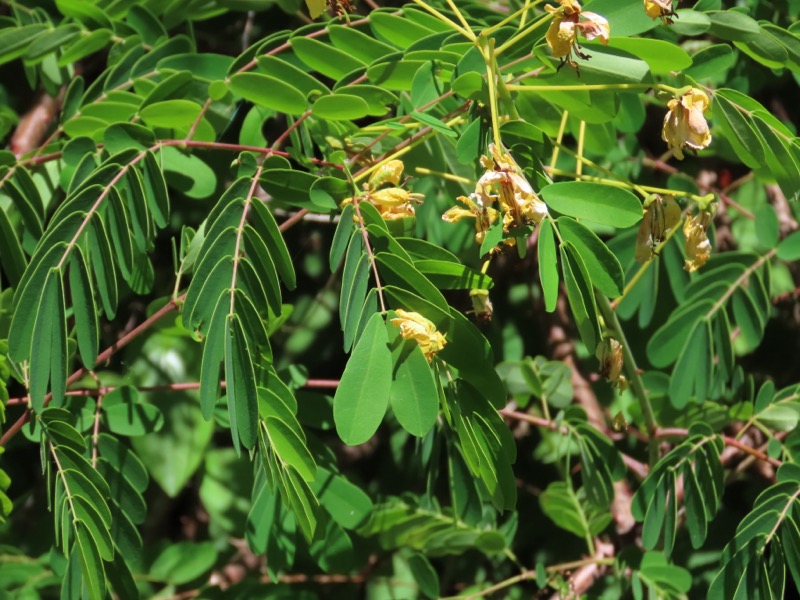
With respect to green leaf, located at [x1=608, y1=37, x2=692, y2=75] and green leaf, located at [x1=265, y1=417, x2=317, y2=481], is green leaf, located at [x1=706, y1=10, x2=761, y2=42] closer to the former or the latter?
green leaf, located at [x1=608, y1=37, x2=692, y2=75]

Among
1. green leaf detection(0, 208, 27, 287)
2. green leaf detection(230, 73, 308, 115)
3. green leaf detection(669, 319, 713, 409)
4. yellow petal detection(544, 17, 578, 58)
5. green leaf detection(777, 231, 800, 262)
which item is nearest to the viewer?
yellow petal detection(544, 17, 578, 58)

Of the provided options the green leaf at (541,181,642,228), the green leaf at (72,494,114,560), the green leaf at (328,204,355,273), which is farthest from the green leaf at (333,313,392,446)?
the green leaf at (72,494,114,560)

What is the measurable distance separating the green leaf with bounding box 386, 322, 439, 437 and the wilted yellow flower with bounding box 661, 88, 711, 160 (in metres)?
0.33

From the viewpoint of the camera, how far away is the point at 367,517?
1319mm

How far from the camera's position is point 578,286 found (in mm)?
931

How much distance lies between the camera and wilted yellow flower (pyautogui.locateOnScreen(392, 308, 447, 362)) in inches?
34.7

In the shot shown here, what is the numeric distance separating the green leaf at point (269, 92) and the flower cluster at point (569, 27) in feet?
1.14

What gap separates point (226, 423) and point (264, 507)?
0.40ft

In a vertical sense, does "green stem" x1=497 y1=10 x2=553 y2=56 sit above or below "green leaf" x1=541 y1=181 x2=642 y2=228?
above

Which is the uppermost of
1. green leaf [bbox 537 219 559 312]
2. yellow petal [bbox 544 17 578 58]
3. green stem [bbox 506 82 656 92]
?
yellow petal [bbox 544 17 578 58]

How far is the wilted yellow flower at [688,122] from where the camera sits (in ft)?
2.99

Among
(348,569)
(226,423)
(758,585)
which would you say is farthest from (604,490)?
(226,423)

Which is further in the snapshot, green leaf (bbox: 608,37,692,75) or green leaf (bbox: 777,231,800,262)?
green leaf (bbox: 777,231,800,262)

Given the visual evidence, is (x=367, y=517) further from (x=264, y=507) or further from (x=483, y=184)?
(x=483, y=184)
